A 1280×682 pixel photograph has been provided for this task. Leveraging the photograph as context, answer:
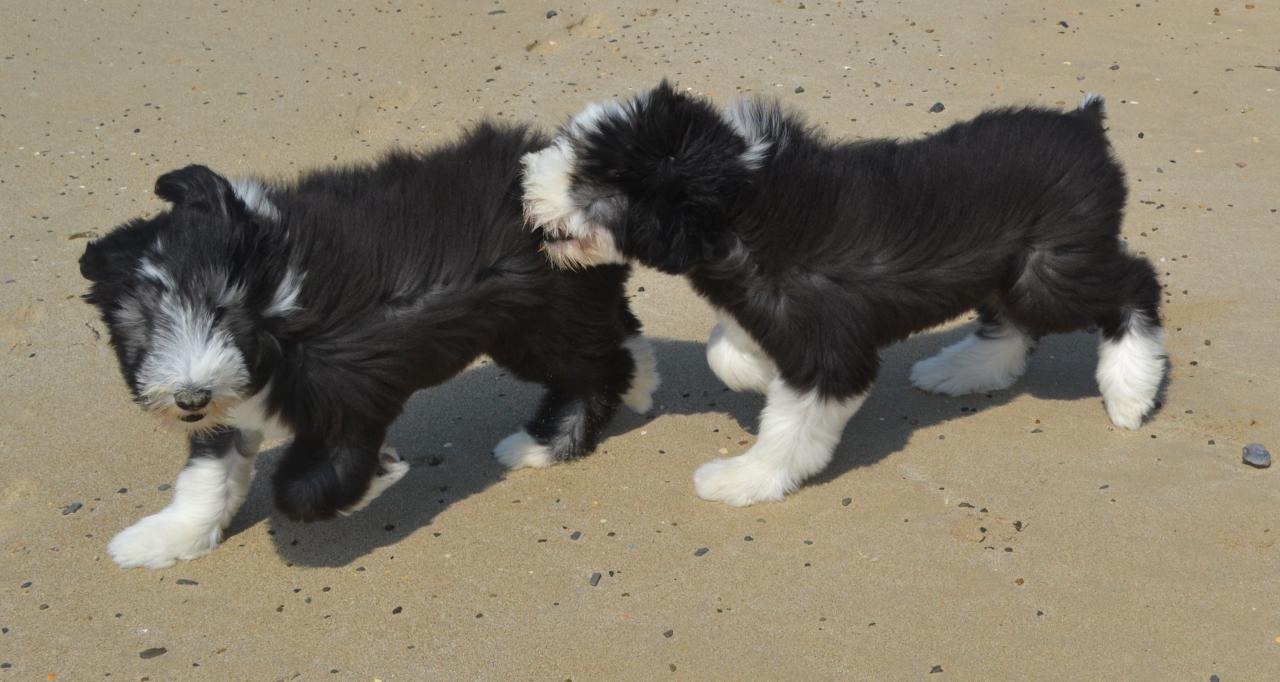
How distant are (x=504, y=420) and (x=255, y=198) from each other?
76.3 inches

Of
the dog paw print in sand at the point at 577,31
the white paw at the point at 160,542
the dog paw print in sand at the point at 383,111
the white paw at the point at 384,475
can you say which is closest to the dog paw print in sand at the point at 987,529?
the white paw at the point at 384,475

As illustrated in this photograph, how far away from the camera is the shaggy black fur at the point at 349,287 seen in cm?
458

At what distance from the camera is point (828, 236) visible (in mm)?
5273

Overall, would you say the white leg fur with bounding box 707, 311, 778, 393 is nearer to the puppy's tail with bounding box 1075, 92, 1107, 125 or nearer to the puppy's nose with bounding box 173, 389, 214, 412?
the puppy's tail with bounding box 1075, 92, 1107, 125

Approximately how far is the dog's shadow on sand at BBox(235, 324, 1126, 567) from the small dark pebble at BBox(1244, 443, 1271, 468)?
0.67m

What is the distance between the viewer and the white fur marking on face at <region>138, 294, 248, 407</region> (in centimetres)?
440

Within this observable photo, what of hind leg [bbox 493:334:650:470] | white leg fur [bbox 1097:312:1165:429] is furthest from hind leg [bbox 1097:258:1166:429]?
hind leg [bbox 493:334:650:470]

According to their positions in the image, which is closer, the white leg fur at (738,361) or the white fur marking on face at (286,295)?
the white fur marking on face at (286,295)

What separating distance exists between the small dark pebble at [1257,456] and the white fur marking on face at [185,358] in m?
4.23

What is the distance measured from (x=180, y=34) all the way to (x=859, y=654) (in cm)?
818

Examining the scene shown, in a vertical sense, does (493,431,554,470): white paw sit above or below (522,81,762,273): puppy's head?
below

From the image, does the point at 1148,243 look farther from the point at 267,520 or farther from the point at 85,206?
the point at 85,206

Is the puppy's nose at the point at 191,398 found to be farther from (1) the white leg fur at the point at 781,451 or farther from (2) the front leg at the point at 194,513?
(1) the white leg fur at the point at 781,451

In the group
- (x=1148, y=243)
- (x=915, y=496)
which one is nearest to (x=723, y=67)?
(x=1148, y=243)
